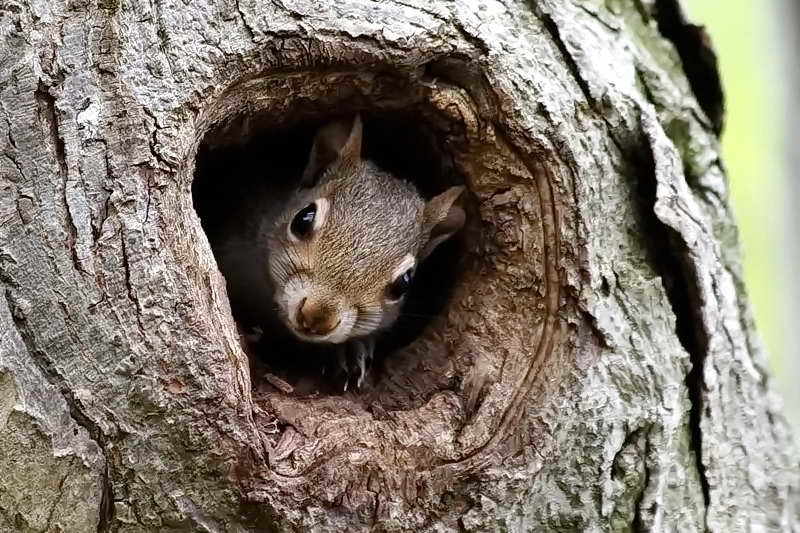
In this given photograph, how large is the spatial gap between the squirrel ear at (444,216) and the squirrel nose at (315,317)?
0.97 ft

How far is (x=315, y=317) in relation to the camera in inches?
58.2

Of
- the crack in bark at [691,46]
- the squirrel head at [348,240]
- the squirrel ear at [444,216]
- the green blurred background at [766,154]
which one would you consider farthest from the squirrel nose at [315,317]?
the green blurred background at [766,154]

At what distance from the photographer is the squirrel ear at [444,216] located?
1614mm

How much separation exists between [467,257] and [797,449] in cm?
69

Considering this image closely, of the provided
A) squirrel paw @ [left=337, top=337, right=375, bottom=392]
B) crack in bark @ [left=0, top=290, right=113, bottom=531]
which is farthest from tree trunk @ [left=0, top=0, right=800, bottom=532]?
squirrel paw @ [left=337, top=337, right=375, bottom=392]

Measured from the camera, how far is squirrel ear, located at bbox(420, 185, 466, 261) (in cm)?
161

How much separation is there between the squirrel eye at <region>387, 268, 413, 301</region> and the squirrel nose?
0.21 m

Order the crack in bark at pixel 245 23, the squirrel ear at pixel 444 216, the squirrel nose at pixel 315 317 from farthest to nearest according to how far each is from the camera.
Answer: the squirrel ear at pixel 444 216 → the squirrel nose at pixel 315 317 → the crack in bark at pixel 245 23

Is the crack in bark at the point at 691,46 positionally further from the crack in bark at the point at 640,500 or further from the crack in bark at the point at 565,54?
the crack in bark at the point at 640,500

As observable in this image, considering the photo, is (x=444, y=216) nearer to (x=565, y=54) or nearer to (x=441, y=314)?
(x=441, y=314)

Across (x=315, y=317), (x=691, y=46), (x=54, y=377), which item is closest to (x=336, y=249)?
(x=315, y=317)

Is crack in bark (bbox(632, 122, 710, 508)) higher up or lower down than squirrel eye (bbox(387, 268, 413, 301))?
higher up

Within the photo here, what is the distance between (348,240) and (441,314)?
0.22 m

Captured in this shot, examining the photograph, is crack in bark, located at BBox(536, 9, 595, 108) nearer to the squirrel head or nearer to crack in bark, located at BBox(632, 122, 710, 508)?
crack in bark, located at BBox(632, 122, 710, 508)
